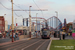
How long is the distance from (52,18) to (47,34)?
100 metres

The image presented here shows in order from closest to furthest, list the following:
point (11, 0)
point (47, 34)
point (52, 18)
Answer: point (11, 0) < point (47, 34) < point (52, 18)

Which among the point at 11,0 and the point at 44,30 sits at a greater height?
the point at 11,0

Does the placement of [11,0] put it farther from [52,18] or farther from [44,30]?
[52,18]

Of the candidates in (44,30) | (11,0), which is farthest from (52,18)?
(11,0)

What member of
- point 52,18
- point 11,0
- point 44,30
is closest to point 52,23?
point 52,18

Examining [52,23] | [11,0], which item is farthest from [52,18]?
[11,0]

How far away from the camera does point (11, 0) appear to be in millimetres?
42250

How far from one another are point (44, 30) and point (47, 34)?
194 cm

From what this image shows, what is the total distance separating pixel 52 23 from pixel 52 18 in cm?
859

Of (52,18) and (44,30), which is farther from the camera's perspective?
(52,18)

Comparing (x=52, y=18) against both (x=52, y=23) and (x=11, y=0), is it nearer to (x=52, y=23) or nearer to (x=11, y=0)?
(x=52, y=23)

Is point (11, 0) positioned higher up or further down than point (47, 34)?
higher up

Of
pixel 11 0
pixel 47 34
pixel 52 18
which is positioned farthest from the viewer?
pixel 52 18

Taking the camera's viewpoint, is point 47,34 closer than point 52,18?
Yes
